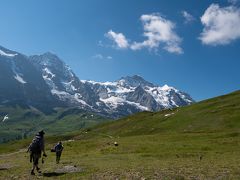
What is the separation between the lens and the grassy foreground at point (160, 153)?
34688mm

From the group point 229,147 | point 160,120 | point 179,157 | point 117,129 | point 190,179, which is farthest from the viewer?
point 117,129

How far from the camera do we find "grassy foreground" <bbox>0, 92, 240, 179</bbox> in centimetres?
3469

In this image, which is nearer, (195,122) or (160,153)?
(160,153)

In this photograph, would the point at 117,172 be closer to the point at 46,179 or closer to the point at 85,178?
the point at 85,178

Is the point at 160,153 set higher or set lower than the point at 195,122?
lower

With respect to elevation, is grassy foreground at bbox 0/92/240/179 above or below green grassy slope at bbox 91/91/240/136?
below

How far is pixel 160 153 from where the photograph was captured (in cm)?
5903

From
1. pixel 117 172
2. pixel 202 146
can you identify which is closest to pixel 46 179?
pixel 117 172

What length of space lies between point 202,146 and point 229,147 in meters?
4.25

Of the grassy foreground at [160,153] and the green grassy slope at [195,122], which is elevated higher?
the green grassy slope at [195,122]

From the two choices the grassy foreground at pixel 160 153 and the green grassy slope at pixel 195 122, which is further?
the green grassy slope at pixel 195 122

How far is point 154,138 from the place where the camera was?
8700 cm

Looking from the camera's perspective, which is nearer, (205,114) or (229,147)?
(229,147)

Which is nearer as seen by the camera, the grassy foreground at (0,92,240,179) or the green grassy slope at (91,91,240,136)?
the grassy foreground at (0,92,240,179)
